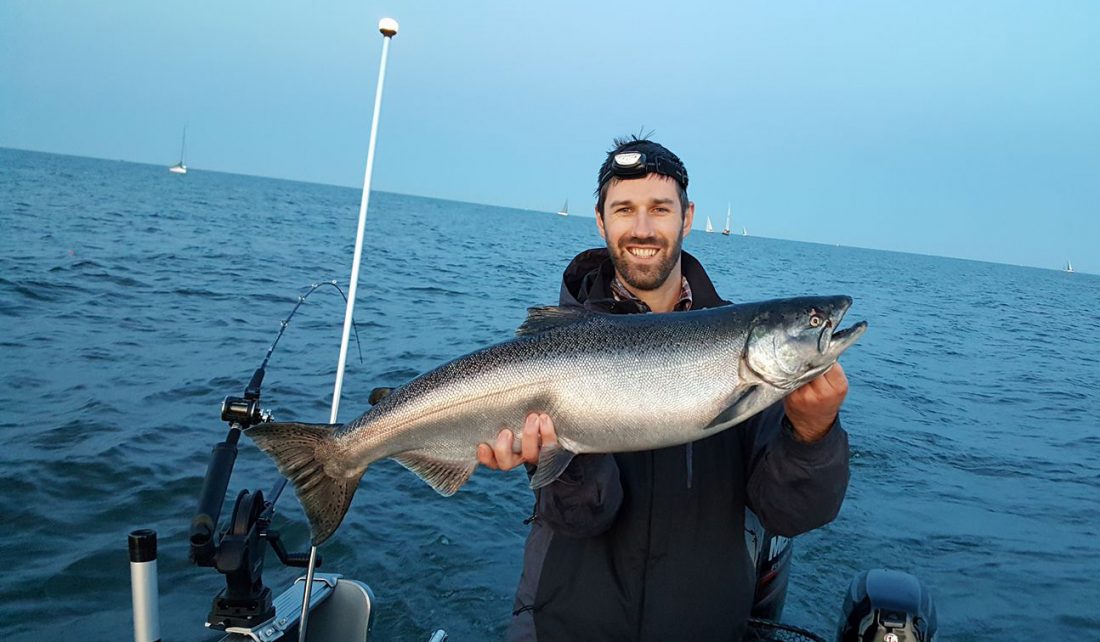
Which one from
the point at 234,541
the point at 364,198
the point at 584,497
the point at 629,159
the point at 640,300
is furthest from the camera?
the point at 364,198

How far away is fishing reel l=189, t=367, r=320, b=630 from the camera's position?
3.58m

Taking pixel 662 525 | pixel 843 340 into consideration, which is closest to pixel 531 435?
pixel 662 525

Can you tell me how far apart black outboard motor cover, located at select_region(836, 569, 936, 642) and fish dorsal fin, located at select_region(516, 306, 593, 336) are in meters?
2.34

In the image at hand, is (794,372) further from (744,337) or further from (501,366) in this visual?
(501,366)

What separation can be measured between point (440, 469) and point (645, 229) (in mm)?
1708

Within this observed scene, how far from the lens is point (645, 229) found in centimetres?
416

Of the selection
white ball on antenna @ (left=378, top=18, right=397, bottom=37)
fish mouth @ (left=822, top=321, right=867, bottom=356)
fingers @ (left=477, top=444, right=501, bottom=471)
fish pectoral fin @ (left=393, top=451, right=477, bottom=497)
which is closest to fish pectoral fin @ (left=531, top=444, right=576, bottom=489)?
fingers @ (left=477, top=444, right=501, bottom=471)

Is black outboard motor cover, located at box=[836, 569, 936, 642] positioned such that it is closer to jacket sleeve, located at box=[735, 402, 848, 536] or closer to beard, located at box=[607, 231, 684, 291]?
jacket sleeve, located at box=[735, 402, 848, 536]

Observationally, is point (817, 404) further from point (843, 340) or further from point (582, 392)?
point (582, 392)

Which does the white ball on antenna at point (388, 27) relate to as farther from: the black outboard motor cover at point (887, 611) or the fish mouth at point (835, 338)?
the black outboard motor cover at point (887, 611)

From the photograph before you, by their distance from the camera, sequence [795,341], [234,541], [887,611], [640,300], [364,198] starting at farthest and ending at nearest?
[364,198] → [640,300] → [887,611] → [234,541] → [795,341]

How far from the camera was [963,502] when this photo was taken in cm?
1044

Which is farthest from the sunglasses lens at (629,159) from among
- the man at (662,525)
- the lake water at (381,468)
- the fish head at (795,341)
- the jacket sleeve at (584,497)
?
the lake water at (381,468)

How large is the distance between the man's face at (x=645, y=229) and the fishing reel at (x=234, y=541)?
7.42ft
